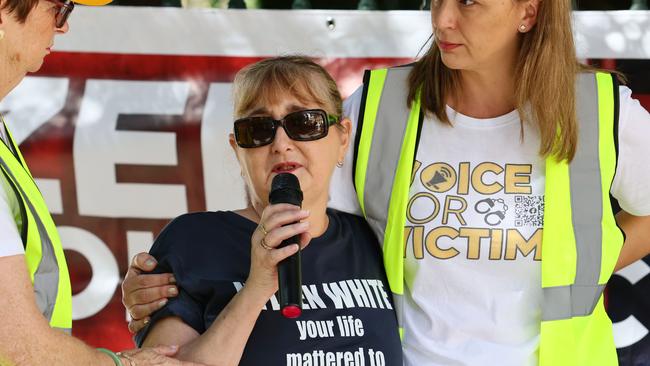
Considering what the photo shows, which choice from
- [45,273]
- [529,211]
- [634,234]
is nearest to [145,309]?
[45,273]

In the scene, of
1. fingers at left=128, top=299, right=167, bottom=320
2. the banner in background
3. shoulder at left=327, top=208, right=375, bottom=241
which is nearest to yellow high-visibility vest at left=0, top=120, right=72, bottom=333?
fingers at left=128, top=299, right=167, bottom=320

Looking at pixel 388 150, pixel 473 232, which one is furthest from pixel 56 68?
pixel 473 232

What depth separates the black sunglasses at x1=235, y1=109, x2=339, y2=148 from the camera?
2213mm

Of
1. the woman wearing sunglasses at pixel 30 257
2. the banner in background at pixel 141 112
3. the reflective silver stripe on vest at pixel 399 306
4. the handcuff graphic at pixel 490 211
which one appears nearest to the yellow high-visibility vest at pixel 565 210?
the reflective silver stripe on vest at pixel 399 306

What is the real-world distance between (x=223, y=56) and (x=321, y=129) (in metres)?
1.68


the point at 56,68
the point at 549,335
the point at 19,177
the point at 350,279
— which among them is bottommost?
the point at 549,335

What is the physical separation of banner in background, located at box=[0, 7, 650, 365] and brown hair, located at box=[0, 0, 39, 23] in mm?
2036

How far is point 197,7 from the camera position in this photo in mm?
3885

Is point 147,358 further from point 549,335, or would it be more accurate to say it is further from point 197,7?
point 197,7

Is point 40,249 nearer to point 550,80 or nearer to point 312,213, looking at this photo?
point 312,213

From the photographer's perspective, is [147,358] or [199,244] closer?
[147,358]

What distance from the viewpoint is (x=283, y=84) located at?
2.27 metres

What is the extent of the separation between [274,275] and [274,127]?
1.22 ft

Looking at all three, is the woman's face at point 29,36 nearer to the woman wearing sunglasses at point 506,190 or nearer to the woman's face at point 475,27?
the woman wearing sunglasses at point 506,190
